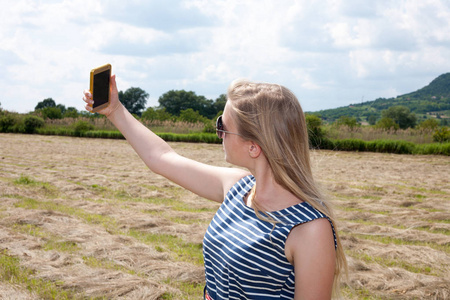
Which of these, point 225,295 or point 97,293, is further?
point 97,293

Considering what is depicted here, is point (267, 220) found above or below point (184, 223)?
above

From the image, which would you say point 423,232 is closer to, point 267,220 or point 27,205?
point 267,220

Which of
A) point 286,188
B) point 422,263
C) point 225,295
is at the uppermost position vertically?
point 286,188

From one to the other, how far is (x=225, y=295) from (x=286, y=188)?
472 millimetres

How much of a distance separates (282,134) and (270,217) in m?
0.30

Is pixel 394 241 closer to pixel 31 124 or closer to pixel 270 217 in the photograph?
pixel 270 217

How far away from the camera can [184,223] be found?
20.0ft

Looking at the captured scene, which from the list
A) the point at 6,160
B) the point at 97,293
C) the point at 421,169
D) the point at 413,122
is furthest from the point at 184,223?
the point at 413,122

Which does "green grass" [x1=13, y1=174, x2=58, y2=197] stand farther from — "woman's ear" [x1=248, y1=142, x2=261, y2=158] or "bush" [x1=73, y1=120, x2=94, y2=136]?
"bush" [x1=73, y1=120, x2=94, y2=136]

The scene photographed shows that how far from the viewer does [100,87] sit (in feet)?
6.44

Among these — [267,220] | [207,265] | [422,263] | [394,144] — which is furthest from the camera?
[394,144]

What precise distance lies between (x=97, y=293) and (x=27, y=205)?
3.79m

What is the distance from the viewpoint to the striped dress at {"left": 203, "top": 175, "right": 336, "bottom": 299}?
1438 millimetres

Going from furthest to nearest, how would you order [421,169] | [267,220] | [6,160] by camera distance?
[421,169], [6,160], [267,220]
